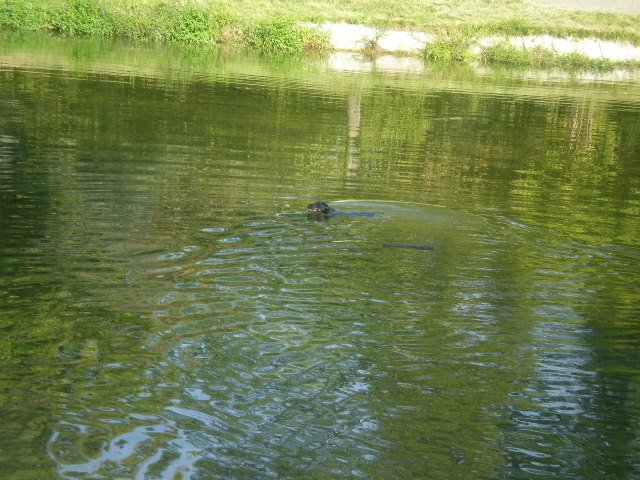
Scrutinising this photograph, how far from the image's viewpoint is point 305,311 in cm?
820

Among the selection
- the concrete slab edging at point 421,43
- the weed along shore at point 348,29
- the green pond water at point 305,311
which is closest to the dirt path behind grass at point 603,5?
the weed along shore at point 348,29

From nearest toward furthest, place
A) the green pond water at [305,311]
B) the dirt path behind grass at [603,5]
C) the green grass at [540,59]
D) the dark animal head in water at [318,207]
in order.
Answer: the green pond water at [305,311] < the dark animal head in water at [318,207] < the green grass at [540,59] < the dirt path behind grass at [603,5]

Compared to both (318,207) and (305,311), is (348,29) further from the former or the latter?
(305,311)

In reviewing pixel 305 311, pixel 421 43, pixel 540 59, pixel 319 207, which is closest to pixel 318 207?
pixel 319 207

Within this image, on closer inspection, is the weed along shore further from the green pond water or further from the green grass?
the green pond water

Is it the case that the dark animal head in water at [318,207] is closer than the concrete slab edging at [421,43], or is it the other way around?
the dark animal head in water at [318,207]

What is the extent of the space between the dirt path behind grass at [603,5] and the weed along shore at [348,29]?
3.73 m

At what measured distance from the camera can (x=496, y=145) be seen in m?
21.0

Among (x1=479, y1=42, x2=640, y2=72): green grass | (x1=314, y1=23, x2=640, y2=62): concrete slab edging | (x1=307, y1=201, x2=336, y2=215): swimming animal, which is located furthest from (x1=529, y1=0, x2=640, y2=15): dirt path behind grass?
(x1=307, y1=201, x2=336, y2=215): swimming animal

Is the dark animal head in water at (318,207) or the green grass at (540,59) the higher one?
the green grass at (540,59)

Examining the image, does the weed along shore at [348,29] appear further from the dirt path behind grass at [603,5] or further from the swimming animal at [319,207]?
the swimming animal at [319,207]

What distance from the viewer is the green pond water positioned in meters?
5.88

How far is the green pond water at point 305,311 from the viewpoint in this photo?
588cm

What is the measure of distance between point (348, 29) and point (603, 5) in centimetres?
2134
